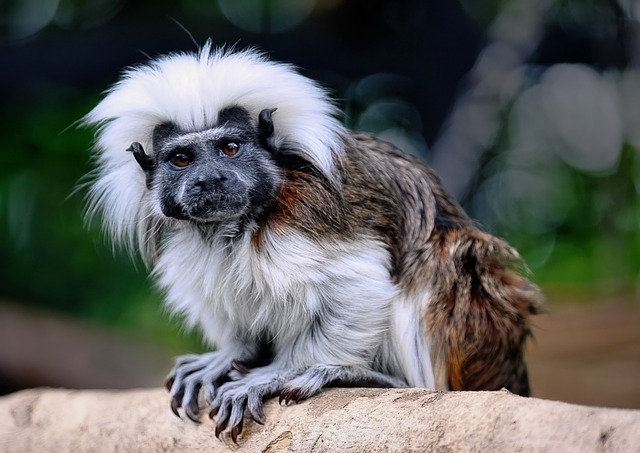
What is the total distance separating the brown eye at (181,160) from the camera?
3270 millimetres

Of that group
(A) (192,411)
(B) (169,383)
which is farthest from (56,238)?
(A) (192,411)

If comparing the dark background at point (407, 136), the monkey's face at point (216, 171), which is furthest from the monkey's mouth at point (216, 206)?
the dark background at point (407, 136)

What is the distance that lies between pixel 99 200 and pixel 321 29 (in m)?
3.80

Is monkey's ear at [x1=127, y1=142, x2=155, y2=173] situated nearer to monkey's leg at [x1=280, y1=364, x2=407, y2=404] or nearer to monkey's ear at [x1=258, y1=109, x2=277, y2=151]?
monkey's ear at [x1=258, y1=109, x2=277, y2=151]

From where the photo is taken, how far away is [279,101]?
3.41m

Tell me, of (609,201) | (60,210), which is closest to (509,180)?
(609,201)

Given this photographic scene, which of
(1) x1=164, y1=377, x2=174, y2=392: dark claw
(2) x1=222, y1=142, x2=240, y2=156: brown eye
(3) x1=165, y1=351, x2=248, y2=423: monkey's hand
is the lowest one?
(1) x1=164, y1=377, x2=174, y2=392: dark claw

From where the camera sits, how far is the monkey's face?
10.3 feet

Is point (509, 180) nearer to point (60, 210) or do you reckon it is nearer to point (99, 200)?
point (60, 210)

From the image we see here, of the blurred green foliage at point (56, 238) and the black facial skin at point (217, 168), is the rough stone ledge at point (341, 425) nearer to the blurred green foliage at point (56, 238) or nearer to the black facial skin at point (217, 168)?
the black facial skin at point (217, 168)

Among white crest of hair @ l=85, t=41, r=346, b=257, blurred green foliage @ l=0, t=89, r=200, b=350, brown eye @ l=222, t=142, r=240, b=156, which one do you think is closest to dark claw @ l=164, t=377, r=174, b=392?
white crest of hair @ l=85, t=41, r=346, b=257

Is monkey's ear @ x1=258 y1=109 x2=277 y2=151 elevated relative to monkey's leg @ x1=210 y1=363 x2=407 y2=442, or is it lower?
elevated

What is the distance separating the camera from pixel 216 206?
3152 mm

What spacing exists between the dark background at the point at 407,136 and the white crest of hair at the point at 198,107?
249 centimetres
